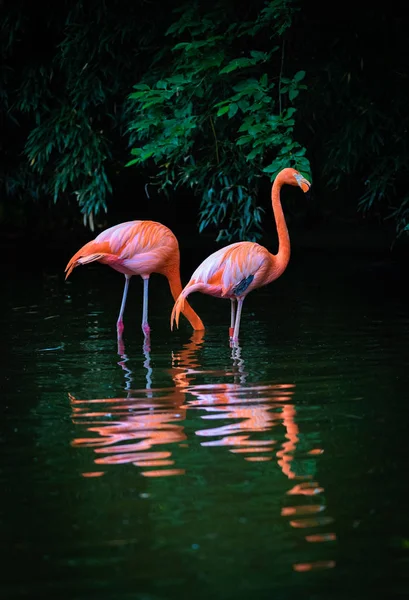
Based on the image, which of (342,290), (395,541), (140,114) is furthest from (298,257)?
(395,541)

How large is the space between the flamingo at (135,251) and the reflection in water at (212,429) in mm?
1944

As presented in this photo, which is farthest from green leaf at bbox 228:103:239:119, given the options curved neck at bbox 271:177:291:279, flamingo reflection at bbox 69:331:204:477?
flamingo reflection at bbox 69:331:204:477

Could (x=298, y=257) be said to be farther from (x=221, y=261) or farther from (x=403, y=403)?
(x=403, y=403)

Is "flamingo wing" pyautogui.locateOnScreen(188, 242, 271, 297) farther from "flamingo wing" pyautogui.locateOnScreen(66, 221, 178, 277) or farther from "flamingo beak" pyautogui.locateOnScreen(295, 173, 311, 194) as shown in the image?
"flamingo wing" pyautogui.locateOnScreen(66, 221, 178, 277)

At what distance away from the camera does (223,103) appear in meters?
8.70

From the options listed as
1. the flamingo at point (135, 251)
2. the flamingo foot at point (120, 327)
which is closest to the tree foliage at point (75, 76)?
the flamingo at point (135, 251)

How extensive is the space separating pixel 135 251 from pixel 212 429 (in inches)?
136

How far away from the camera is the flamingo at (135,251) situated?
319 inches

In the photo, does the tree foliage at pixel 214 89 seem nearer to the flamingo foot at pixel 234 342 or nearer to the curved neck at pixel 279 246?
the curved neck at pixel 279 246

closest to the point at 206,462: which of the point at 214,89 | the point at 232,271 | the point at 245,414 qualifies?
the point at 245,414

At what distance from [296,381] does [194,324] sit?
2012 mm

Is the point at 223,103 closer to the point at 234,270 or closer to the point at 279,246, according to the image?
the point at 279,246

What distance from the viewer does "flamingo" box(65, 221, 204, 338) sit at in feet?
26.6

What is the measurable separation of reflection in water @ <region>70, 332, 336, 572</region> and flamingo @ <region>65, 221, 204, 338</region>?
1.94 meters
